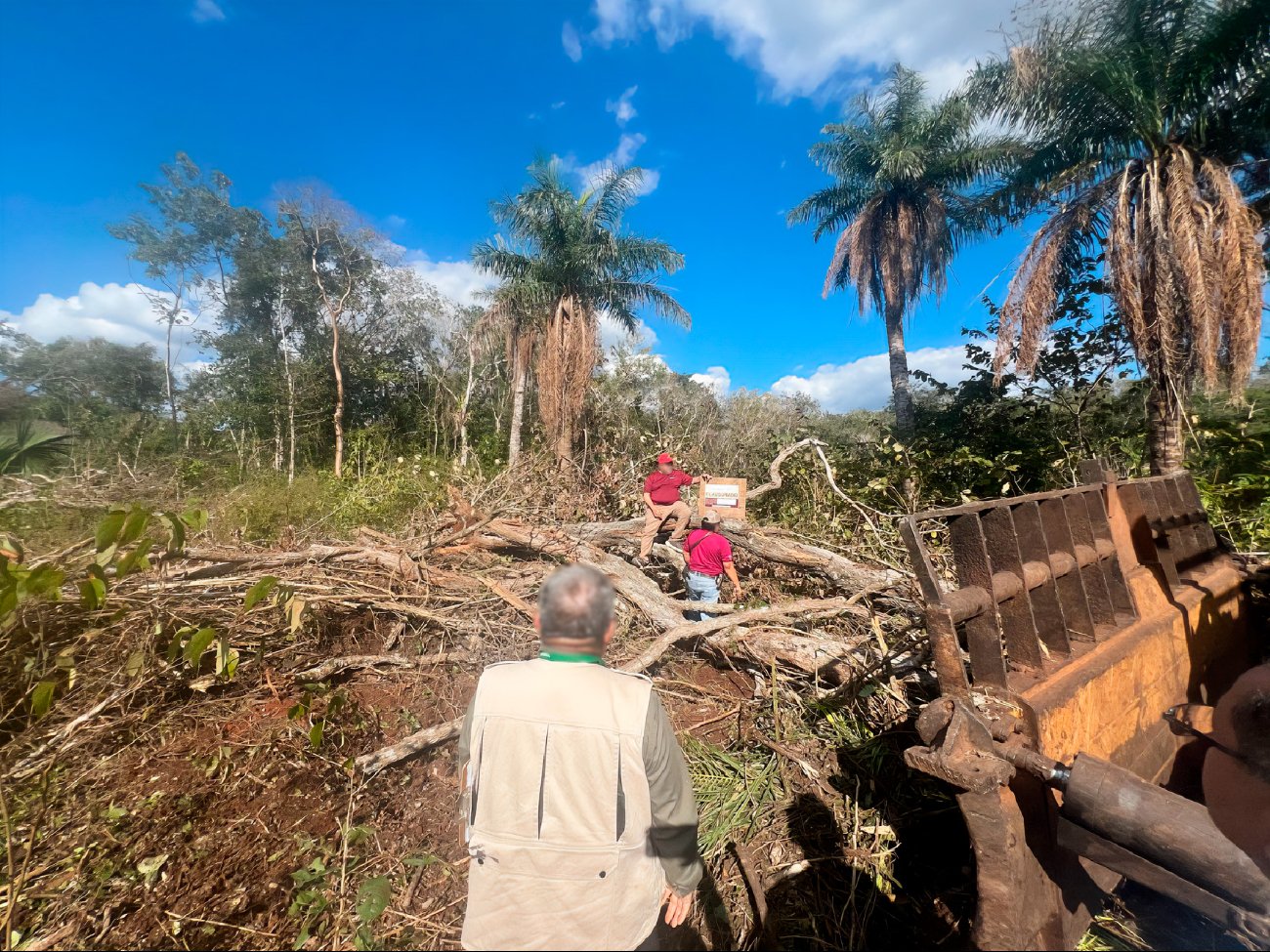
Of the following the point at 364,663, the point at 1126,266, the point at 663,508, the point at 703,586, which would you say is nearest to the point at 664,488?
the point at 663,508

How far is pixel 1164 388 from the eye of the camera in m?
6.81

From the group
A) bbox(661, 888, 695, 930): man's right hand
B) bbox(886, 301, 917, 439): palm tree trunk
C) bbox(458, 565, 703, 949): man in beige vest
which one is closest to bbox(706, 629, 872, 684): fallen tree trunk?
bbox(661, 888, 695, 930): man's right hand

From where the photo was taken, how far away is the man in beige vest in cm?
144

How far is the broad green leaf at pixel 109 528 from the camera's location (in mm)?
2396

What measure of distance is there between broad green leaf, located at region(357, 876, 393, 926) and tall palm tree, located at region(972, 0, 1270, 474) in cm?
924

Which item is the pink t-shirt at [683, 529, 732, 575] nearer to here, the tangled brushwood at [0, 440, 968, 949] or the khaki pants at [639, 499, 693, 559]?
the khaki pants at [639, 499, 693, 559]

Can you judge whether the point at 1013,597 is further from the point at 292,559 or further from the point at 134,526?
the point at 292,559

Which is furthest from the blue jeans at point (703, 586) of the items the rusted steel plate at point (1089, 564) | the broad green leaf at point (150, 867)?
the broad green leaf at point (150, 867)

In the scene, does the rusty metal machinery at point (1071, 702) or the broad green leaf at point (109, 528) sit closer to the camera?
the rusty metal machinery at point (1071, 702)

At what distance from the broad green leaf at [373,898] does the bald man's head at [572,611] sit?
1711mm

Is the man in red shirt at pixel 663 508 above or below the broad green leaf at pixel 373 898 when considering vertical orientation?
above

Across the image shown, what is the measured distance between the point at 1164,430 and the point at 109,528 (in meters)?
10.2

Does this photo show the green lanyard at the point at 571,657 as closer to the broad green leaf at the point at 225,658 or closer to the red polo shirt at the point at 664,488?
the broad green leaf at the point at 225,658

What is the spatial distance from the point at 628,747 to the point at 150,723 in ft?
10.5
